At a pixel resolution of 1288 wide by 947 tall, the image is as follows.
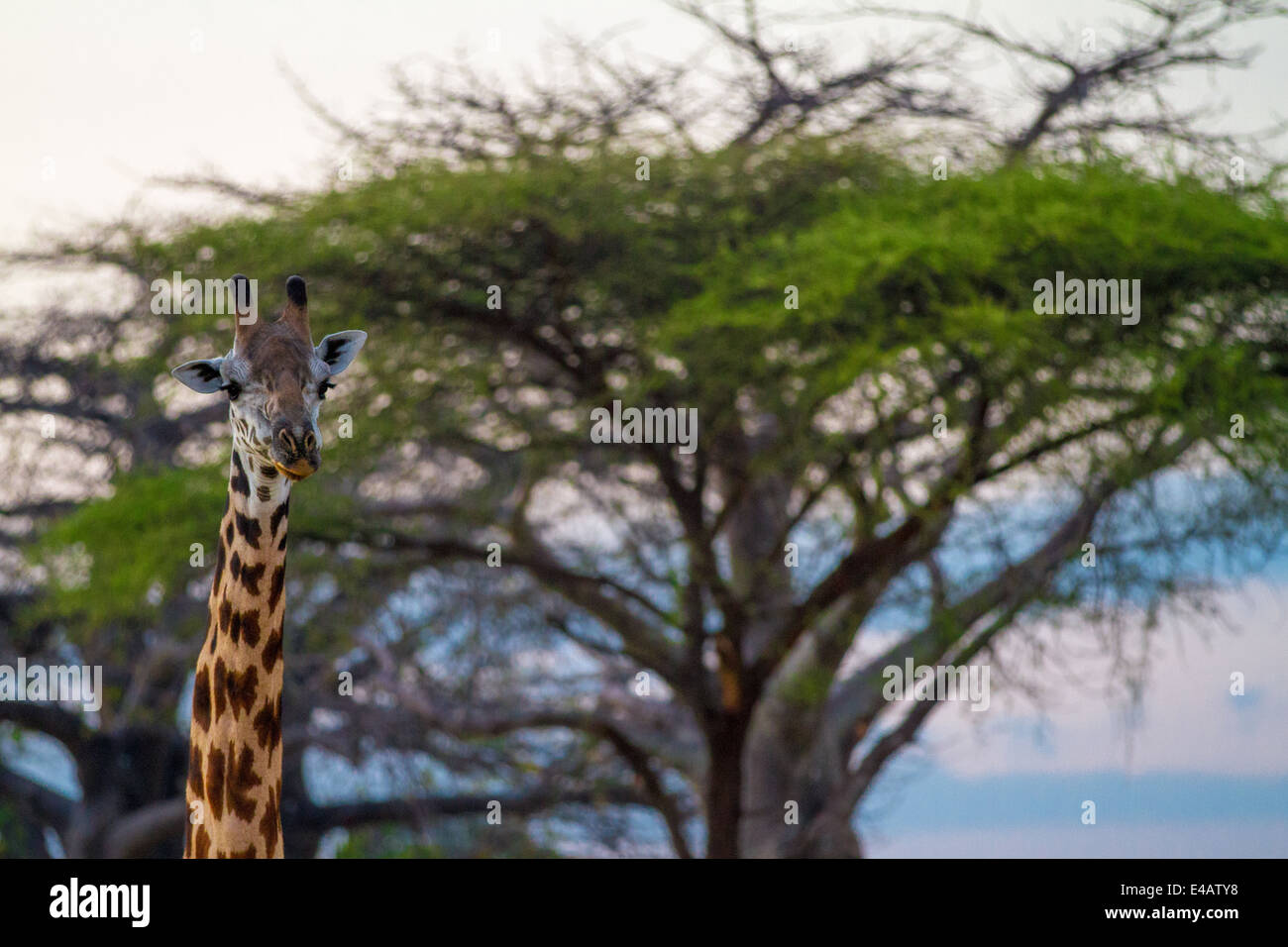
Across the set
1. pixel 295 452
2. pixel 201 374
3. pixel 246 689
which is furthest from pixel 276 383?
pixel 246 689

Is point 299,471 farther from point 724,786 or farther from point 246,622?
point 724,786

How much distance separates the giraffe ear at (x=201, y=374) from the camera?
3.99m

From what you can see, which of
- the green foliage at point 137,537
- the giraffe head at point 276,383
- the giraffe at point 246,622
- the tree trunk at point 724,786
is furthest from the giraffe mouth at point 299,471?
the tree trunk at point 724,786

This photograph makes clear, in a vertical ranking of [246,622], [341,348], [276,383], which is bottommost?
[246,622]

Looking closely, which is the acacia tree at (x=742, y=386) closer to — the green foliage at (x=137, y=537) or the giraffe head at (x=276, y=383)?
the green foliage at (x=137, y=537)

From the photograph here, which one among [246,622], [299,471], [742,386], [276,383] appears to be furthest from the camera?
[742,386]

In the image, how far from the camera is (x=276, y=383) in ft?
11.6

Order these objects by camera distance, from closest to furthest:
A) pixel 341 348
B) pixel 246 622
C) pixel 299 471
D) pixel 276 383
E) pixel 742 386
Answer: pixel 299 471 → pixel 276 383 → pixel 246 622 → pixel 341 348 → pixel 742 386

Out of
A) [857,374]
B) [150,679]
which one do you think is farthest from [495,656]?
[857,374]

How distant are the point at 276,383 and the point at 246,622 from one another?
2.56ft

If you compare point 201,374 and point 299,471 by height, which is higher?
point 201,374
